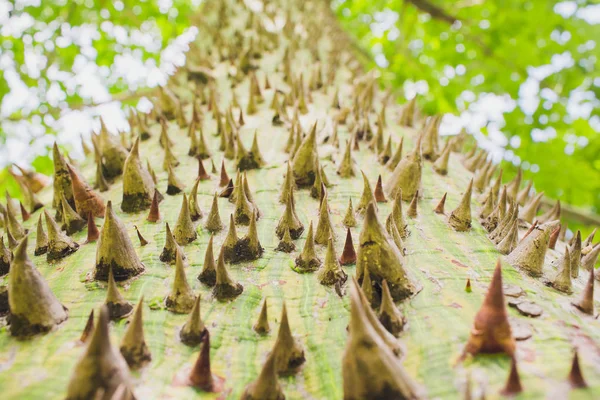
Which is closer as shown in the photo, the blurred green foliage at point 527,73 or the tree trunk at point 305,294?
the tree trunk at point 305,294

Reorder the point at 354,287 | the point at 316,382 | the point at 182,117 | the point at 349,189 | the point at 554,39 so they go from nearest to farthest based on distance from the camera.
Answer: the point at 354,287
the point at 316,382
the point at 349,189
the point at 182,117
the point at 554,39

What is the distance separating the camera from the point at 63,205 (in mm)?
2051

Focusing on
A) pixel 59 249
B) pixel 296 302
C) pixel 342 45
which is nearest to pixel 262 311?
pixel 296 302

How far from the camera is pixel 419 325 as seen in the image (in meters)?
1.38

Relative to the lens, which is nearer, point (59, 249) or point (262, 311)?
point (262, 311)

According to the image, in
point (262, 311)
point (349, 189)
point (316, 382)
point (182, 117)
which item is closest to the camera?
point (316, 382)

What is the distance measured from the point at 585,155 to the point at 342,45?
376cm

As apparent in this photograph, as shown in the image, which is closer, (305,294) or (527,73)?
(305,294)

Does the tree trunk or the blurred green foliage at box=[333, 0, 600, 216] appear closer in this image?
the tree trunk

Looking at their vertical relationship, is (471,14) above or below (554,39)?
above

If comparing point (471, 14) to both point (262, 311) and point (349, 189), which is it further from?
point (262, 311)

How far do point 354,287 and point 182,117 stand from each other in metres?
2.56

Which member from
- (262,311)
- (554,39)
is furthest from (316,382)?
(554,39)

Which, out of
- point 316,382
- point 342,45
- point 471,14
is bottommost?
point 316,382
